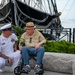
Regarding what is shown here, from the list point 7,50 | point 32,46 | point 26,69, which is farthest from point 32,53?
point 7,50

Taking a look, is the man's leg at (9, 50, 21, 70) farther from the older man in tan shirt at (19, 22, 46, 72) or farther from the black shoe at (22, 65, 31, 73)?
the black shoe at (22, 65, 31, 73)

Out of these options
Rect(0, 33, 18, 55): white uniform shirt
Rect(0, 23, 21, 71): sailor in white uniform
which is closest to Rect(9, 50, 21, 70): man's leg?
Rect(0, 23, 21, 71): sailor in white uniform

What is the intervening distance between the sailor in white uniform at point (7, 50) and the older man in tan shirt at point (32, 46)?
0.22 m

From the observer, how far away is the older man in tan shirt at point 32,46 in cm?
516

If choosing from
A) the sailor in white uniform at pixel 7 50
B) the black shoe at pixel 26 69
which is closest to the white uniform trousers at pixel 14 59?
the sailor in white uniform at pixel 7 50

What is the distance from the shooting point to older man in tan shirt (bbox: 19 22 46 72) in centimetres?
516

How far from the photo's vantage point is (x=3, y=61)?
542 cm

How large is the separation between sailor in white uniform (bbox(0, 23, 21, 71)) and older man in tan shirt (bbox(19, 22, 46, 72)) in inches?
8.6

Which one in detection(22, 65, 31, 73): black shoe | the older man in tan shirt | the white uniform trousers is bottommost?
detection(22, 65, 31, 73): black shoe

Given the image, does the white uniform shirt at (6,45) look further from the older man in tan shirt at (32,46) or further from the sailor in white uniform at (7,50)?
the older man in tan shirt at (32,46)

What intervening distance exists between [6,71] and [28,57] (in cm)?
95

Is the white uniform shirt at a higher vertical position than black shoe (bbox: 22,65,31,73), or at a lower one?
higher

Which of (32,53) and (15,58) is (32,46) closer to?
(32,53)

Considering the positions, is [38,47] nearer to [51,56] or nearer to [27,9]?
[51,56]
